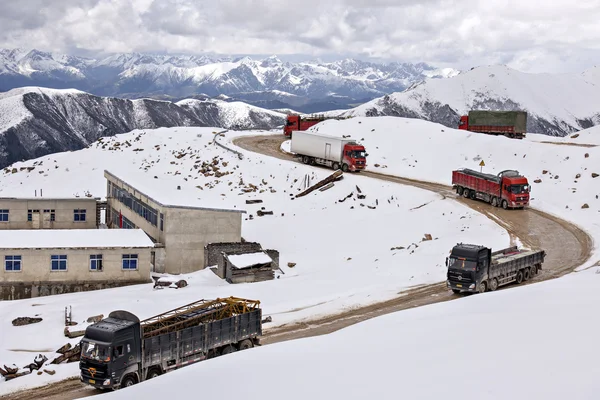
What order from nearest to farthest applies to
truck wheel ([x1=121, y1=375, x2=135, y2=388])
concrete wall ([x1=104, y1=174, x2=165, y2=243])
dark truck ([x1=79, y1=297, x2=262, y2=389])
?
dark truck ([x1=79, y1=297, x2=262, y2=389]), truck wheel ([x1=121, y1=375, x2=135, y2=388]), concrete wall ([x1=104, y1=174, x2=165, y2=243])

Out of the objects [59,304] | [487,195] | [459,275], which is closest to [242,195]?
[487,195]

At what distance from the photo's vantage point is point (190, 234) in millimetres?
52156

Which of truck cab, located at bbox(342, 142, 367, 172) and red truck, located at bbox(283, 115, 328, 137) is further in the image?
red truck, located at bbox(283, 115, 328, 137)

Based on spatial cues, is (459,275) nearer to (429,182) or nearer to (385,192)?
(385,192)

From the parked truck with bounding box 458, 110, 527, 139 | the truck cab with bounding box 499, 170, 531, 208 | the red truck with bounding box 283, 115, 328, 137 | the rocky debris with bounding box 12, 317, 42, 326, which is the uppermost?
the parked truck with bounding box 458, 110, 527, 139

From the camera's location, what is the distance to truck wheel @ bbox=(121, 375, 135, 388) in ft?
84.2

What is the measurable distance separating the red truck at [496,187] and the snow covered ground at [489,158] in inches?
135

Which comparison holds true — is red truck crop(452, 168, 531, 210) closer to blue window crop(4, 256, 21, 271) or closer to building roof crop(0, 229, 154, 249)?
building roof crop(0, 229, 154, 249)

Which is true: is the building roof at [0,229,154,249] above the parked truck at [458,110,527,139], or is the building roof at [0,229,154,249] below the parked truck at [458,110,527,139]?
below

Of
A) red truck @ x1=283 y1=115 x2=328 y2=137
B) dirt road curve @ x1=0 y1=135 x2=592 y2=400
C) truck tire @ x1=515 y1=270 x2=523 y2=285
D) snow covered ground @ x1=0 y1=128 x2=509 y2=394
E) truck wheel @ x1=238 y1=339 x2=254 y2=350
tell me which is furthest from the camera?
red truck @ x1=283 y1=115 x2=328 y2=137

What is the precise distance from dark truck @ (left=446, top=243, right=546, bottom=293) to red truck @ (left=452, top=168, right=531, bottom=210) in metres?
19.2

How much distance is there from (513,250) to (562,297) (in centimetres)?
1131

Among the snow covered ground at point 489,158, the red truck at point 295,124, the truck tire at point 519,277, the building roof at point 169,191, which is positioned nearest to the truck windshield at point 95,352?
the truck tire at point 519,277

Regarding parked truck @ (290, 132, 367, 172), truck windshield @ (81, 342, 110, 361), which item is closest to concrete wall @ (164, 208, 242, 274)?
parked truck @ (290, 132, 367, 172)
